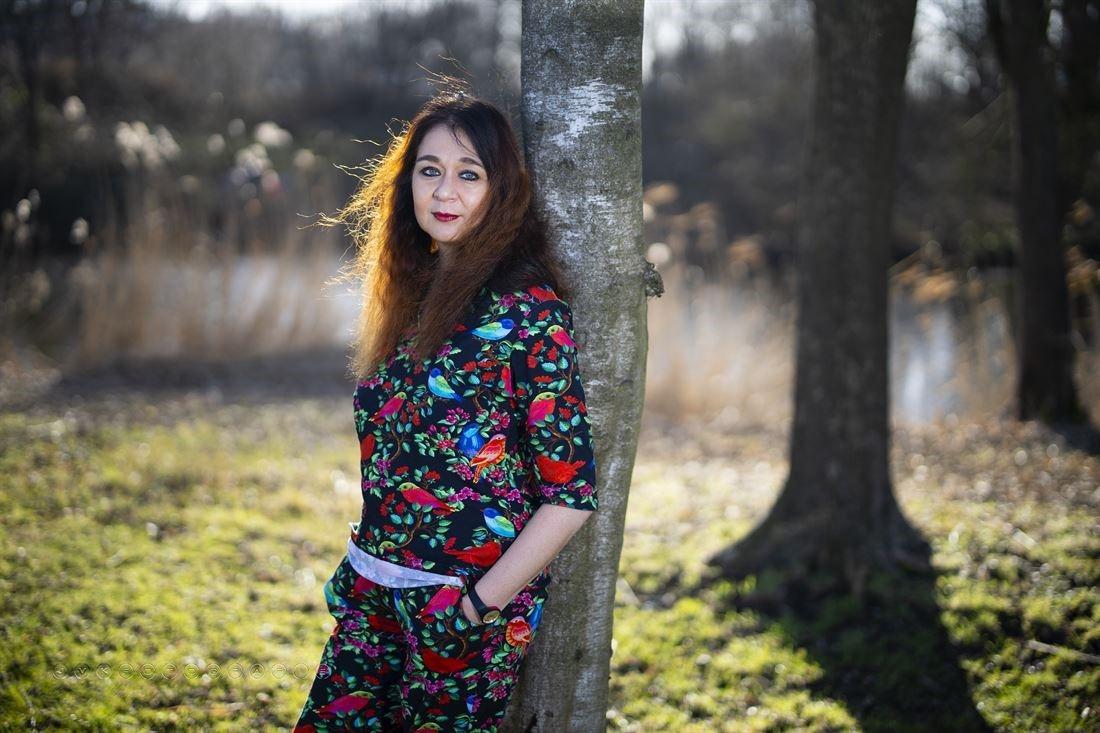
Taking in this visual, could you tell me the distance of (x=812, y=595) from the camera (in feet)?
12.0

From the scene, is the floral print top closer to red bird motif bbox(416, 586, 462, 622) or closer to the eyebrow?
red bird motif bbox(416, 586, 462, 622)

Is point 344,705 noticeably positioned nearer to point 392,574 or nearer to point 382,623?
point 382,623

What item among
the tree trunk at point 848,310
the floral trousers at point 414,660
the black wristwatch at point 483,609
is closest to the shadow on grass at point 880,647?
the tree trunk at point 848,310

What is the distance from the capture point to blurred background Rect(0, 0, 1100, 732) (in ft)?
9.68

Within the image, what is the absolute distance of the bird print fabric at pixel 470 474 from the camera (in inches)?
68.5

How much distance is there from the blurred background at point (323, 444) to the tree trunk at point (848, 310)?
0.27m


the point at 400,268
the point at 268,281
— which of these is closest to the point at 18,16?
the point at 268,281

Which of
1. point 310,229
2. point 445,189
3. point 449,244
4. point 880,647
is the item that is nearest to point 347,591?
point 449,244

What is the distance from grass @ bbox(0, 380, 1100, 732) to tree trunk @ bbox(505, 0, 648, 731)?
828 millimetres

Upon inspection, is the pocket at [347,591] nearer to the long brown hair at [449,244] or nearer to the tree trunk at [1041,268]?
the long brown hair at [449,244]

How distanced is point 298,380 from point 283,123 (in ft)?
45.3

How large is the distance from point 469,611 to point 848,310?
2560 millimetres

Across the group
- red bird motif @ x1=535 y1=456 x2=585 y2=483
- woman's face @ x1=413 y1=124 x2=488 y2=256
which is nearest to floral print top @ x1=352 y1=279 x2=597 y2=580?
red bird motif @ x1=535 y1=456 x2=585 y2=483

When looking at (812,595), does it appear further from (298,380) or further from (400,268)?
(298,380)
